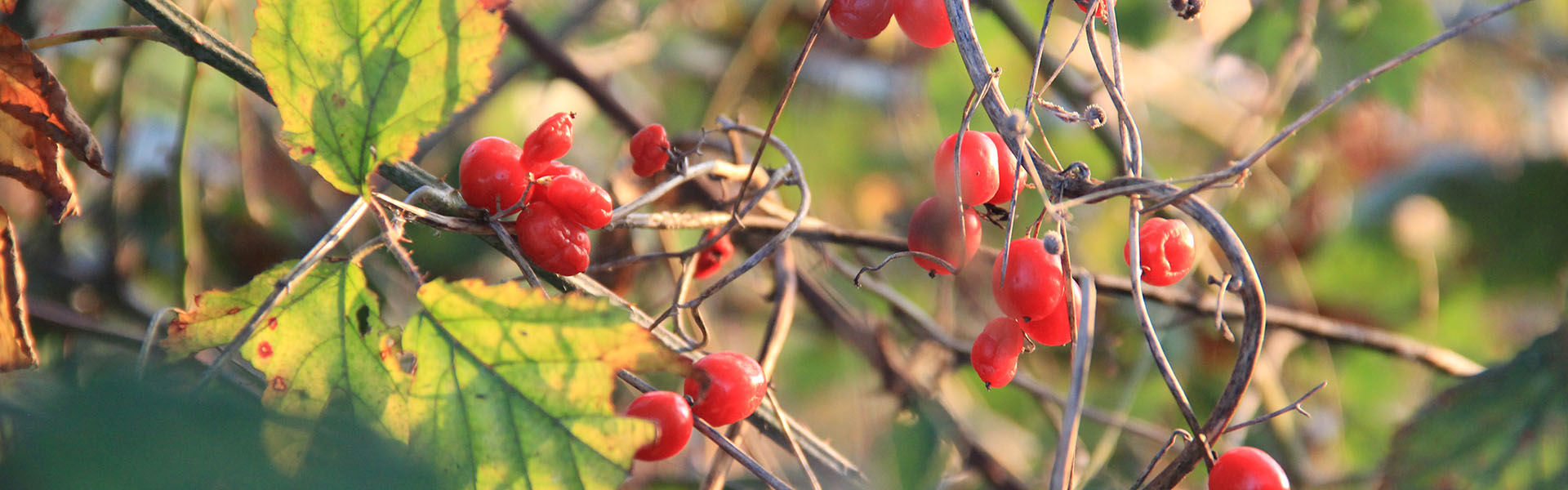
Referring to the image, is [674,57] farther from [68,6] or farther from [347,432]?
[347,432]

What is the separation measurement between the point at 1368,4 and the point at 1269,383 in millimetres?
387

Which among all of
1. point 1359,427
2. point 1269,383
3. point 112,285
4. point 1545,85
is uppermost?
point 1545,85

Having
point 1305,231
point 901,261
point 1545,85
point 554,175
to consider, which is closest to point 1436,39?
point 554,175

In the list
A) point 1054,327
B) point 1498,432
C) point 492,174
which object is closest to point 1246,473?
point 1054,327

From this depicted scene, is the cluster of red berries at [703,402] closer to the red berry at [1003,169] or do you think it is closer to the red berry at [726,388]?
the red berry at [726,388]

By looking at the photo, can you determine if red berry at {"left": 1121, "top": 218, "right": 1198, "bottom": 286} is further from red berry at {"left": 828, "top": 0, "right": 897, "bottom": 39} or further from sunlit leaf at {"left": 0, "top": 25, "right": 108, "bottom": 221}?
sunlit leaf at {"left": 0, "top": 25, "right": 108, "bottom": 221}

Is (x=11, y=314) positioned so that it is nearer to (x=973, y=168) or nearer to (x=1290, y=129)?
(x=973, y=168)

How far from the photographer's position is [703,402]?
1.17 feet

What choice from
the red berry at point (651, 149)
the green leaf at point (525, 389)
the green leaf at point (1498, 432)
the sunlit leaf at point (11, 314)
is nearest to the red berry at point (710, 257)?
the red berry at point (651, 149)

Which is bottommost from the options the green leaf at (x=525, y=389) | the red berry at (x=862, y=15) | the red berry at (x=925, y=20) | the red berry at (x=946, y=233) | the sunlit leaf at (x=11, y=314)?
the sunlit leaf at (x=11, y=314)

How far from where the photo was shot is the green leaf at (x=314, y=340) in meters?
0.34

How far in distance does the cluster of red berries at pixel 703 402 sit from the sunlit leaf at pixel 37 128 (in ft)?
0.85

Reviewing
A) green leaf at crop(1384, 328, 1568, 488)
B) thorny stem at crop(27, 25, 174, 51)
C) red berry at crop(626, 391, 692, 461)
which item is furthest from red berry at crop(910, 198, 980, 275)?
green leaf at crop(1384, 328, 1568, 488)

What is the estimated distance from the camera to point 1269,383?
0.87 meters
